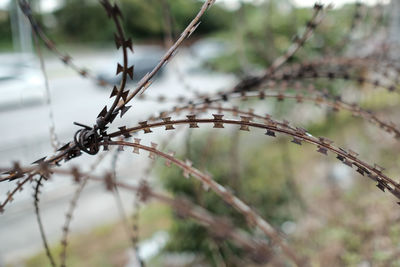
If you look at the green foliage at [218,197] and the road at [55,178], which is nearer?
the green foliage at [218,197]

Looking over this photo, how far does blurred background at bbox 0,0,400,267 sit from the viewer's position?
6.43 feet

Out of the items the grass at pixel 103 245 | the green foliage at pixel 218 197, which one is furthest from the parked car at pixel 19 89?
the green foliage at pixel 218 197

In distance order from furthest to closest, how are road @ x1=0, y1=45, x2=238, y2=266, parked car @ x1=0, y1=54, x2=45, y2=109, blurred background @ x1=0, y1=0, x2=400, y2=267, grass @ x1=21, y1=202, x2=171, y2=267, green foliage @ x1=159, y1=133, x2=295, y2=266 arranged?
parked car @ x1=0, y1=54, x2=45, y2=109 → road @ x1=0, y1=45, x2=238, y2=266 → grass @ x1=21, y1=202, x2=171, y2=267 → green foliage @ x1=159, y1=133, x2=295, y2=266 → blurred background @ x1=0, y1=0, x2=400, y2=267

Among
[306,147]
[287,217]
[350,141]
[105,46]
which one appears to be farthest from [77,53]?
[287,217]

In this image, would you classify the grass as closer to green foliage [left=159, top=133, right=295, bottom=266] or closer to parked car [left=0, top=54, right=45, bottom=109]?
green foliage [left=159, top=133, right=295, bottom=266]

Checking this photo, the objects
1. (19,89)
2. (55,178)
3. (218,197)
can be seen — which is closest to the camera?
(218,197)

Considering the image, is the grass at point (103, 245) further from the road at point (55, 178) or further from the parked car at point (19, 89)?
the parked car at point (19, 89)

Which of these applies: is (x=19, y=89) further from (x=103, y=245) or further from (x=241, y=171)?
(x=241, y=171)

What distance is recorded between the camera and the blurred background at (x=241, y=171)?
196cm

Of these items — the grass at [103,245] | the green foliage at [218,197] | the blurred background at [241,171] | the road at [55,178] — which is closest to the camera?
the blurred background at [241,171]

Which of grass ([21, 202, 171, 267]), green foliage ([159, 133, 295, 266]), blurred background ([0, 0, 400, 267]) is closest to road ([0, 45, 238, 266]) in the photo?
blurred background ([0, 0, 400, 267])

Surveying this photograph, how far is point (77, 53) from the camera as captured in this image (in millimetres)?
16109

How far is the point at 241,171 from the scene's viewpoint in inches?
147

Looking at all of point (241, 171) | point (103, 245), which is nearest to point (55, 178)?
point (103, 245)
